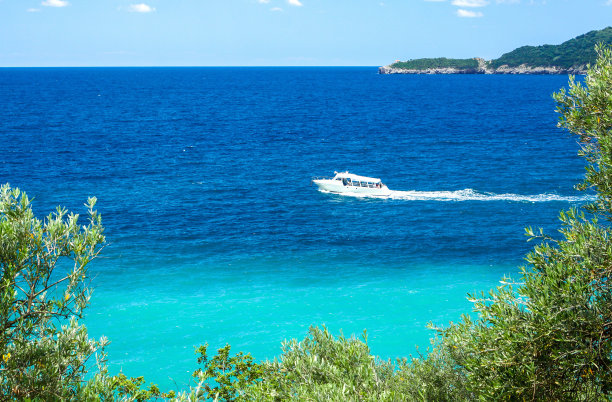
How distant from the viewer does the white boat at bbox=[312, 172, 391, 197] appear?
70.4 meters

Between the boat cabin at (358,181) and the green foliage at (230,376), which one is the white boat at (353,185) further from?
the green foliage at (230,376)

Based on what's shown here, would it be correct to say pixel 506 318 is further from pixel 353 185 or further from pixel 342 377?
pixel 353 185

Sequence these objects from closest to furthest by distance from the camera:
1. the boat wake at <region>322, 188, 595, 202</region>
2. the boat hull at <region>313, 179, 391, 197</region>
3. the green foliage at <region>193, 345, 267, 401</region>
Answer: the green foliage at <region>193, 345, 267, 401</region>, the boat wake at <region>322, 188, 595, 202</region>, the boat hull at <region>313, 179, 391, 197</region>

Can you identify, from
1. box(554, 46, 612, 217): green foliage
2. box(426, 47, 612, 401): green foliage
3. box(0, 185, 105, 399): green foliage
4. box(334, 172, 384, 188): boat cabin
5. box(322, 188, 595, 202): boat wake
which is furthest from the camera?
A: box(334, 172, 384, 188): boat cabin

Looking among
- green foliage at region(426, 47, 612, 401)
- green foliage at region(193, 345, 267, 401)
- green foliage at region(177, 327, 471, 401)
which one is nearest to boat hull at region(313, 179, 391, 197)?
green foliage at region(193, 345, 267, 401)

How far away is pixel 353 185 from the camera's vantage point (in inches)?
2879

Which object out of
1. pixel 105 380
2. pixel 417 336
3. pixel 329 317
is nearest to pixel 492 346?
pixel 105 380

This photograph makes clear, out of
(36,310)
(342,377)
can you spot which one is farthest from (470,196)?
(36,310)

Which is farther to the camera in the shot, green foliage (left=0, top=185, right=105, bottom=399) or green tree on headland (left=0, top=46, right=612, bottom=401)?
green tree on headland (left=0, top=46, right=612, bottom=401)

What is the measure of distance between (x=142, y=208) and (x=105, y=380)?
53.0 metres

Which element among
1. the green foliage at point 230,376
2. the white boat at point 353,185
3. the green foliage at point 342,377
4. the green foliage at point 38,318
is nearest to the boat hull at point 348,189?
the white boat at point 353,185

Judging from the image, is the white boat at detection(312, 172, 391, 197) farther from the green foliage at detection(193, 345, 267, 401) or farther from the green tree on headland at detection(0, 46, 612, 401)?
the green tree on headland at detection(0, 46, 612, 401)

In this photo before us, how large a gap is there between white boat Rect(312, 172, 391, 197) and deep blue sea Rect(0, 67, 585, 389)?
6.71 feet

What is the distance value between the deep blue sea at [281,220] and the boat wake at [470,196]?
A: 1.15 ft
